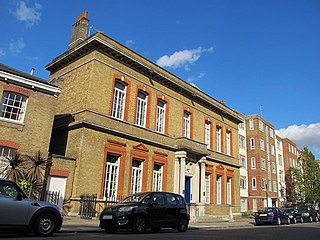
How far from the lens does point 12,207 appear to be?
8055 millimetres

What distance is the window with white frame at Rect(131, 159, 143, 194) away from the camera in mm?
19359

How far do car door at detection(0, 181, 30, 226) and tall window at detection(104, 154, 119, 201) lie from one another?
949cm

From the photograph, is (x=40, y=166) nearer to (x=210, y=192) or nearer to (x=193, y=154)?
(x=193, y=154)

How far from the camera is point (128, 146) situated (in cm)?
1922

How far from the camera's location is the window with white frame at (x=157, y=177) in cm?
2094

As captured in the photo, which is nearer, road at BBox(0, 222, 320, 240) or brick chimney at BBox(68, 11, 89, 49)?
road at BBox(0, 222, 320, 240)

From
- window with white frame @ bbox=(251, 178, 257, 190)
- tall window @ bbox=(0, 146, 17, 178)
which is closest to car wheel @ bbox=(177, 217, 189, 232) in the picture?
tall window @ bbox=(0, 146, 17, 178)

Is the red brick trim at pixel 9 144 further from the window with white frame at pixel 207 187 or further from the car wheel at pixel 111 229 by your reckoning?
the window with white frame at pixel 207 187

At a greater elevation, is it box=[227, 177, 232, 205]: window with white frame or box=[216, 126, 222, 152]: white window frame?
box=[216, 126, 222, 152]: white window frame

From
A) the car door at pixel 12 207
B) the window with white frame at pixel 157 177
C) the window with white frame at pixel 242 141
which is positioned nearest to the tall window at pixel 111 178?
the window with white frame at pixel 157 177

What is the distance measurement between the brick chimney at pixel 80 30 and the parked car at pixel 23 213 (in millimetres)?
15282

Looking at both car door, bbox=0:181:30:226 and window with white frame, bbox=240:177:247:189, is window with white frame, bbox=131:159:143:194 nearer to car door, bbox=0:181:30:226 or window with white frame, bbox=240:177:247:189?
car door, bbox=0:181:30:226

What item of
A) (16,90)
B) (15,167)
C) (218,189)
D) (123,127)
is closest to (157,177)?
(123,127)

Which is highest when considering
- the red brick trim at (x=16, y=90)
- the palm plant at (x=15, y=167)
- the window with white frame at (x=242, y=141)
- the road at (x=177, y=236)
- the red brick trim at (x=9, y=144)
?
the window with white frame at (x=242, y=141)
